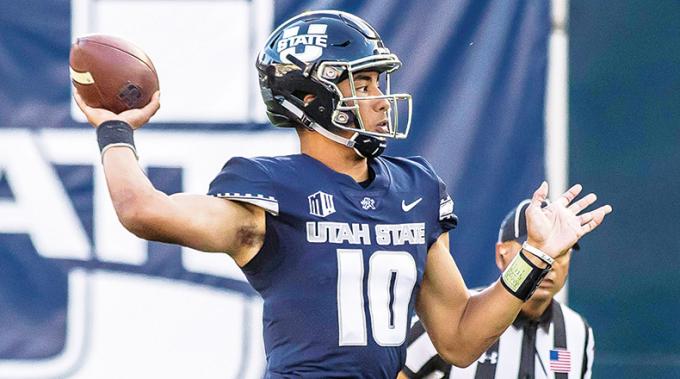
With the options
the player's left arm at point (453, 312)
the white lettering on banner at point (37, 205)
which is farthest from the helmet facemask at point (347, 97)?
the white lettering on banner at point (37, 205)

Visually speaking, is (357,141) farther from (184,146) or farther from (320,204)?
(184,146)

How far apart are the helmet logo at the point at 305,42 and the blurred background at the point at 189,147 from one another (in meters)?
1.68

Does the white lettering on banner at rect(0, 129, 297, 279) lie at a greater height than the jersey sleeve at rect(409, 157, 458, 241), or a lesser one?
lesser

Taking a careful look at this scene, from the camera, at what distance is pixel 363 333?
2965 mm

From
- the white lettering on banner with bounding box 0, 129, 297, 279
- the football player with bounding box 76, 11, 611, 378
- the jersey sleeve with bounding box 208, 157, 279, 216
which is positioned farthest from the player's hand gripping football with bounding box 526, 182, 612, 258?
the white lettering on banner with bounding box 0, 129, 297, 279

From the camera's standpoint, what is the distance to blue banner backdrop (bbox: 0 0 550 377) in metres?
4.86

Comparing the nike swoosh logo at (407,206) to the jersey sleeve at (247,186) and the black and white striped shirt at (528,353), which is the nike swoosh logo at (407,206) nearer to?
the jersey sleeve at (247,186)

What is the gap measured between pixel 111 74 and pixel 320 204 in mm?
564

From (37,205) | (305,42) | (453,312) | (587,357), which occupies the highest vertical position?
(305,42)

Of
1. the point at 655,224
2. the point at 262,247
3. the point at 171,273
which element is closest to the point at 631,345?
the point at 655,224

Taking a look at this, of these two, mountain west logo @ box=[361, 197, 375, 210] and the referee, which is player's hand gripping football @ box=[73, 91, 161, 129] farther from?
the referee

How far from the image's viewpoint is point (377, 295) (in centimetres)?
301

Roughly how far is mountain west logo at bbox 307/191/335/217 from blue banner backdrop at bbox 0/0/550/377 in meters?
1.85

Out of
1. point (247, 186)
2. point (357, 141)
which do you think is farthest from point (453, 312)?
point (247, 186)
